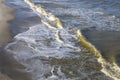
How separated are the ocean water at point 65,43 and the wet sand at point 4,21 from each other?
345 millimetres

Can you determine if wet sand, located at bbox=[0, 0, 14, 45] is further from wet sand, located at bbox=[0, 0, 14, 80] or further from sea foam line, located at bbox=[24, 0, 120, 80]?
sea foam line, located at bbox=[24, 0, 120, 80]

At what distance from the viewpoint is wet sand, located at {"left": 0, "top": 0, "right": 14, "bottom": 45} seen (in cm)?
1265

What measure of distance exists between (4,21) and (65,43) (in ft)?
15.7

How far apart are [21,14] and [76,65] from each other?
313 inches

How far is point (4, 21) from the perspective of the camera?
15.6 meters

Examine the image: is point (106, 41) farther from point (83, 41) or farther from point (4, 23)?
point (4, 23)

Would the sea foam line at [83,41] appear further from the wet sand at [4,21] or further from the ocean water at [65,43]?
the wet sand at [4,21]

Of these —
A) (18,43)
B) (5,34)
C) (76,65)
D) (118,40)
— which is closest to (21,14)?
(5,34)

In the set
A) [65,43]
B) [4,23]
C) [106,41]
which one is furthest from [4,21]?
[106,41]

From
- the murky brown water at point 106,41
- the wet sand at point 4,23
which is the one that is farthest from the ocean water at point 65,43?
the wet sand at point 4,23

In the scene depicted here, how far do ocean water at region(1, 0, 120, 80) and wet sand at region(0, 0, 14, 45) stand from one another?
0.34 metres

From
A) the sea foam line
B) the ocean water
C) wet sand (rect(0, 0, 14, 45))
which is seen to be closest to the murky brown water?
the ocean water

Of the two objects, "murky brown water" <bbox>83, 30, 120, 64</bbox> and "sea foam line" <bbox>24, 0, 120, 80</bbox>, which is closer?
"sea foam line" <bbox>24, 0, 120, 80</bbox>

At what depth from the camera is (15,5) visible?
1961cm
